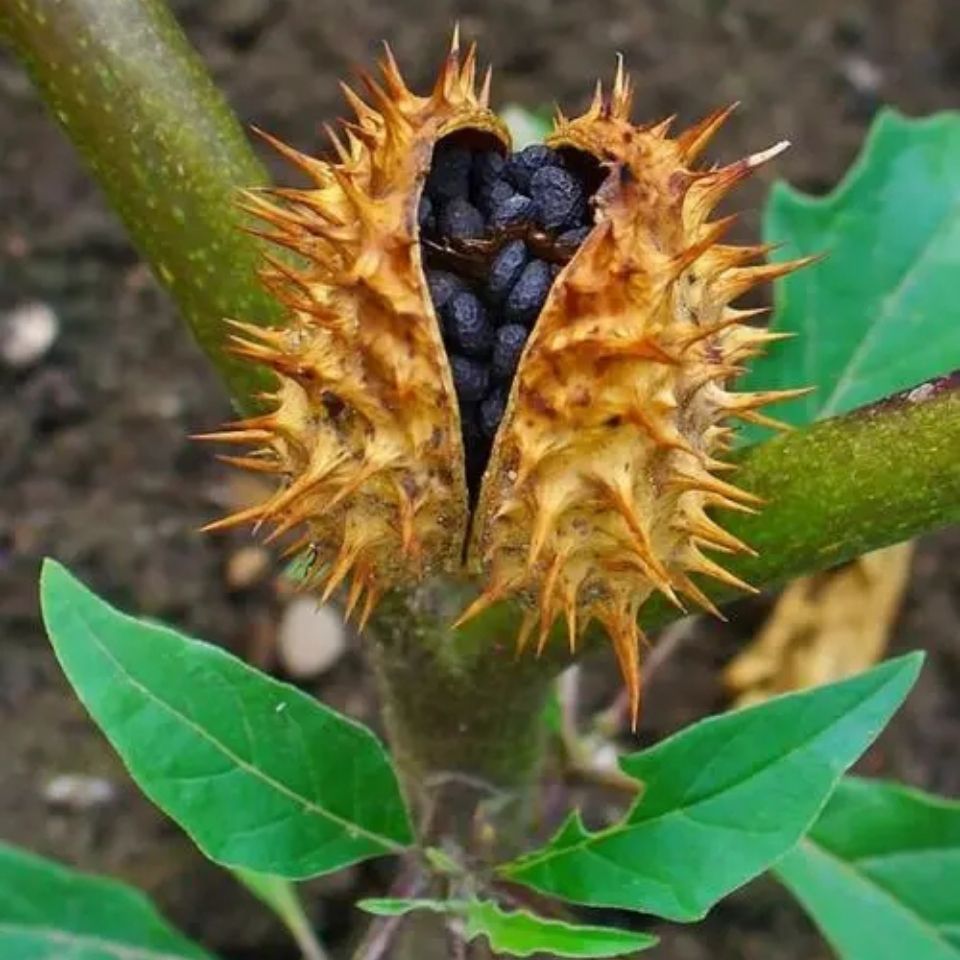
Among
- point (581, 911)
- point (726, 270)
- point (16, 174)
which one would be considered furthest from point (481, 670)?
point (16, 174)

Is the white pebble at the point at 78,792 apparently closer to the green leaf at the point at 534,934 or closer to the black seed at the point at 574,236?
the green leaf at the point at 534,934

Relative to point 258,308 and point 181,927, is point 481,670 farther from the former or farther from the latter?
point 181,927

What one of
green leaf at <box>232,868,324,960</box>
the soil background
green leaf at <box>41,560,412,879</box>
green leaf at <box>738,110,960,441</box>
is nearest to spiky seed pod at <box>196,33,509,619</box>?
green leaf at <box>41,560,412,879</box>

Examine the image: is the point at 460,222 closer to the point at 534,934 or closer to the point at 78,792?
the point at 534,934

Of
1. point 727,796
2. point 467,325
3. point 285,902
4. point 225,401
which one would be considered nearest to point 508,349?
point 467,325

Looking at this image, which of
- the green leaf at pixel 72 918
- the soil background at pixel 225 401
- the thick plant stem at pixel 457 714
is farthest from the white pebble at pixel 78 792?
the thick plant stem at pixel 457 714
